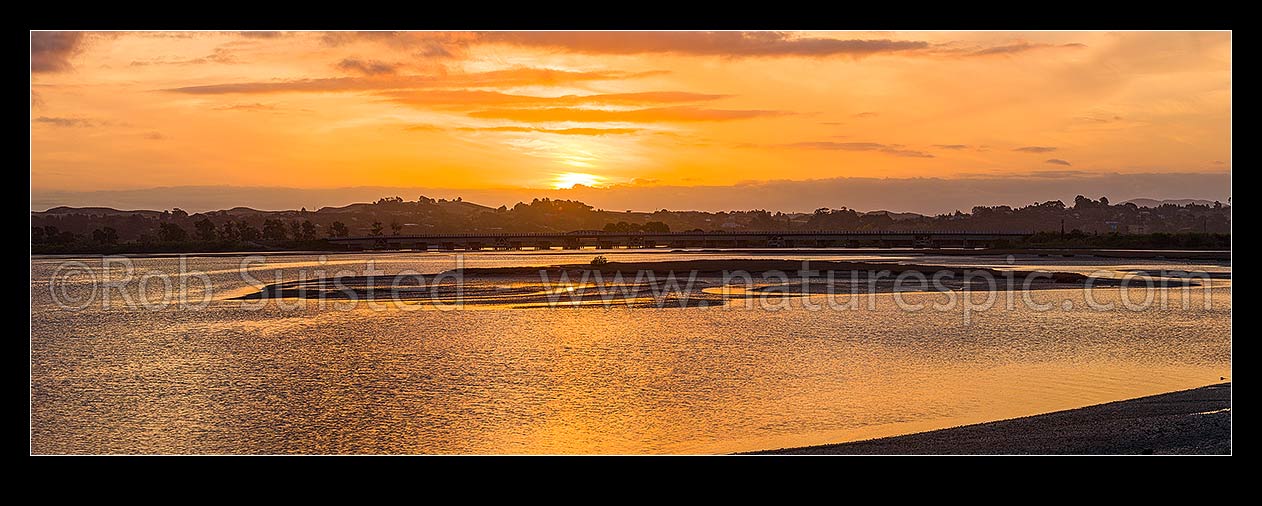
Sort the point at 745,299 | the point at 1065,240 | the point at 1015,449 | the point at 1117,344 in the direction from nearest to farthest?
the point at 1015,449 → the point at 1117,344 → the point at 745,299 → the point at 1065,240

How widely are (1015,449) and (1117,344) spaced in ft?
68.0

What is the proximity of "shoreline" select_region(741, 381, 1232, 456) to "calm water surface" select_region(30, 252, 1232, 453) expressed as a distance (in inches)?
48.4

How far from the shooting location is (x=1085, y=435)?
18.0 metres

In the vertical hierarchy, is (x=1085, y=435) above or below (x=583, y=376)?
above

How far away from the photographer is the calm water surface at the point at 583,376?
20578mm

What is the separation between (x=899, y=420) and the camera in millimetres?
21281

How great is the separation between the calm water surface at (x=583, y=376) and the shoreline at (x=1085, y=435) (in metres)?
1.23

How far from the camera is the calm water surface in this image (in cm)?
2058

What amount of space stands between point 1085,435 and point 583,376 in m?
14.0

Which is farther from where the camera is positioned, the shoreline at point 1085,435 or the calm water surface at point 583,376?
the calm water surface at point 583,376

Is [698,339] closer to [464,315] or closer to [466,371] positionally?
[466,371]

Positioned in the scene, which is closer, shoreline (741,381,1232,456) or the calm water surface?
shoreline (741,381,1232,456)

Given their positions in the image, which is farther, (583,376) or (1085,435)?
(583,376)
